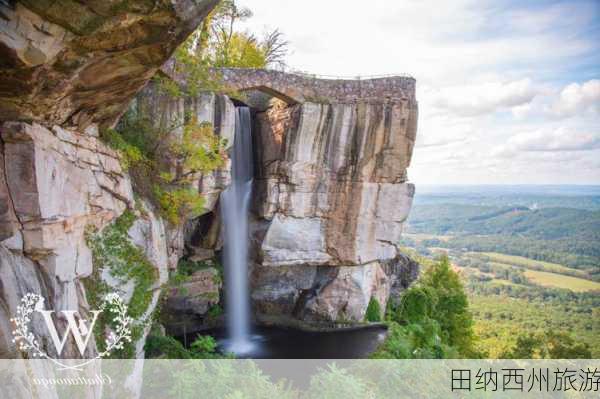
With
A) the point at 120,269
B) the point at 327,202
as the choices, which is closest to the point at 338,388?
the point at 120,269

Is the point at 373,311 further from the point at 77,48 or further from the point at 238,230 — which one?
the point at 77,48

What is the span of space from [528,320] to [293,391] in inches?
1664

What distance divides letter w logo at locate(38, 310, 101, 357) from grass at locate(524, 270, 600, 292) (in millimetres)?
83684

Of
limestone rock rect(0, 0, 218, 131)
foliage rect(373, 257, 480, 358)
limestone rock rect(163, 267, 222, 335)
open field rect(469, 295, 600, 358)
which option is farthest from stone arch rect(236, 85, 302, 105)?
open field rect(469, 295, 600, 358)

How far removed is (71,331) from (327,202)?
1334 centimetres

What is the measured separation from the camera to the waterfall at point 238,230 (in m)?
17.6

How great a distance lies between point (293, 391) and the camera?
11.5 meters

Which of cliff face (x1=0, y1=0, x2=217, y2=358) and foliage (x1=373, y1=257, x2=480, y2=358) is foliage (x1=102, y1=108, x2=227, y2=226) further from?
foliage (x1=373, y1=257, x2=480, y2=358)

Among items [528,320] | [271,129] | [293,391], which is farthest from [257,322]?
[528,320]

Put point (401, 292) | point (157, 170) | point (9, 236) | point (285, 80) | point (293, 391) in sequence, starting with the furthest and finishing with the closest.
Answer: point (401, 292)
point (285, 80)
point (157, 170)
point (293, 391)
point (9, 236)

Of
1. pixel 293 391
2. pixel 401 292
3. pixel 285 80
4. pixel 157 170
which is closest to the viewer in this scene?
pixel 293 391

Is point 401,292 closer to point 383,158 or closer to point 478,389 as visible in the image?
point 383,158

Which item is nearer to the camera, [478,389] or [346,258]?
[478,389]

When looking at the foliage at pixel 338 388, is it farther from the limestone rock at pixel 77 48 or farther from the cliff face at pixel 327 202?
the limestone rock at pixel 77 48
